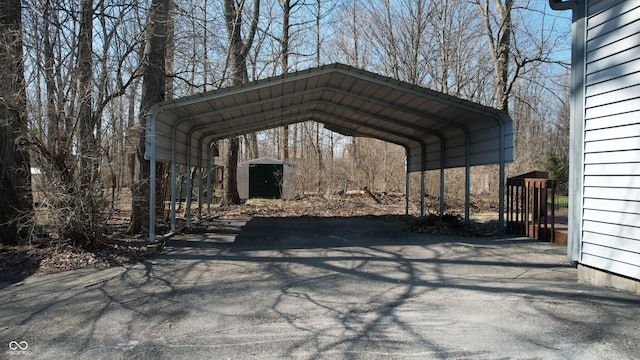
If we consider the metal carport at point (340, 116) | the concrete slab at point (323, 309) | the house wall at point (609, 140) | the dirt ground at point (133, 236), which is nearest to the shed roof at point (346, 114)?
the metal carport at point (340, 116)

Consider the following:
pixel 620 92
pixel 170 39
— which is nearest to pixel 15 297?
pixel 620 92

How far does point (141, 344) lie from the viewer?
12.2 ft

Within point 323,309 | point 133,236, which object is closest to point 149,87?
point 133,236

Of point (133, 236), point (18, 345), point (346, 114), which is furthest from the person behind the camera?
point (346, 114)

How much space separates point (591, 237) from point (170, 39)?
10829 mm

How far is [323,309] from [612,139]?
3903 mm

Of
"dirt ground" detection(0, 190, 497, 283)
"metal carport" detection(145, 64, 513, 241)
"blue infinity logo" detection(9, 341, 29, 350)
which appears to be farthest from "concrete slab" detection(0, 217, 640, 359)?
"metal carport" detection(145, 64, 513, 241)

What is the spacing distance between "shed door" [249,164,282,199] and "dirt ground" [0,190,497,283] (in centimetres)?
503

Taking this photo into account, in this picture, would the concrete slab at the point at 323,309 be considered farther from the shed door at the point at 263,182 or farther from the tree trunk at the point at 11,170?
the shed door at the point at 263,182

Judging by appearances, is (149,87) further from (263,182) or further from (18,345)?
(263,182)

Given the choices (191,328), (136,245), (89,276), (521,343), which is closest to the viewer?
(521,343)

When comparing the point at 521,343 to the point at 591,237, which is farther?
the point at 591,237

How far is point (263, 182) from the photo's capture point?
993 inches

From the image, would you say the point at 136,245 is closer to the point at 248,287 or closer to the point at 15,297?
the point at 15,297
